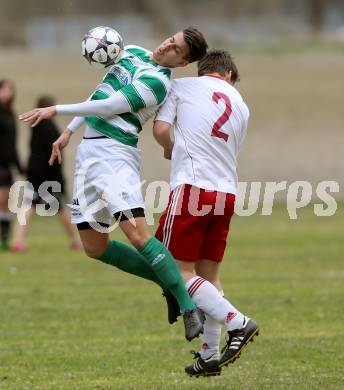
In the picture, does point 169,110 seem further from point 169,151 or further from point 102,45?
point 102,45

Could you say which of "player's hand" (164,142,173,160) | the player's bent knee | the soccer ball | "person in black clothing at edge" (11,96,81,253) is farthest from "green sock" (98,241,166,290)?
"person in black clothing at edge" (11,96,81,253)

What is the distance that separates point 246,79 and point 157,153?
6469mm

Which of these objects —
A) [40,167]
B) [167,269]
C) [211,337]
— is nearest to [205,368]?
[211,337]

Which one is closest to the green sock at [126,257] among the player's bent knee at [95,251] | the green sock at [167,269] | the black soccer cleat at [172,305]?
the player's bent knee at [95,251]

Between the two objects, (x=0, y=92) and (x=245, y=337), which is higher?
(x=0, y=92)

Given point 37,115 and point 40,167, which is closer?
point 37,115

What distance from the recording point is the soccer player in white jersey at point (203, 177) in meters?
7.64

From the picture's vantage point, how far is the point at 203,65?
793 cm

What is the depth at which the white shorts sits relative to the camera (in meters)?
7.69

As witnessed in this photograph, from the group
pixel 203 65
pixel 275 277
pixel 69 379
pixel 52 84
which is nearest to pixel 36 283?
pixel 275 277

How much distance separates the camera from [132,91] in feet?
25.0

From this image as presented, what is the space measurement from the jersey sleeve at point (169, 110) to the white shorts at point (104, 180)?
300mm

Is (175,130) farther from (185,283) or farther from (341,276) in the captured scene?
(341,276)

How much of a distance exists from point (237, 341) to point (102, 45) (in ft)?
6.80
